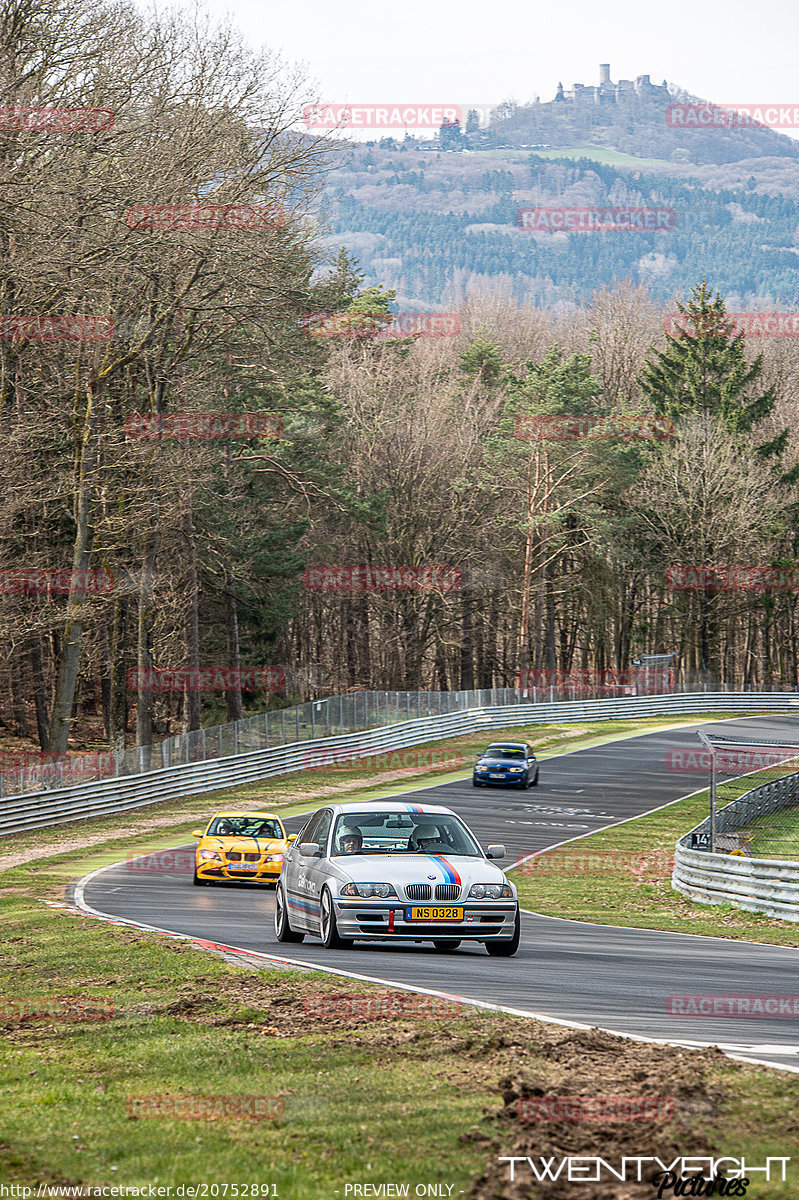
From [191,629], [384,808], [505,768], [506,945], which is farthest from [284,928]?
[191,629]

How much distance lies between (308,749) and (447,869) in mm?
34172

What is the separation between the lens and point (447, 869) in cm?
1265

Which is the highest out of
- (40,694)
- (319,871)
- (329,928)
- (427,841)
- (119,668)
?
(427,841)

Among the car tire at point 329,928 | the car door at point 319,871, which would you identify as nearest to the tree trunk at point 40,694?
the car door at point 319,871

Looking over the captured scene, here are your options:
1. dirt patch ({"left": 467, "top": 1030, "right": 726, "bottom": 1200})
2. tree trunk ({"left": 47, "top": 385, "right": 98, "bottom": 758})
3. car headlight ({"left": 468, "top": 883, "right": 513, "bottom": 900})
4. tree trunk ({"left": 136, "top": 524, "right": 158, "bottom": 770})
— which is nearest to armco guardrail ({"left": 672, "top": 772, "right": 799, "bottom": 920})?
→ car headlight ({"left": 468, "top": 883, "right": 513, "bottom": 900})

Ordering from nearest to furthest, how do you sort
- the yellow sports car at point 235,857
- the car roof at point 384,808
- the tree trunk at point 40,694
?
1. the car roof at point 384,808
2. the yellow sports car at point 235,857
3. the tree trunk at point 40,694

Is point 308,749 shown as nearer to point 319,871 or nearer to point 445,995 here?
point 319,871

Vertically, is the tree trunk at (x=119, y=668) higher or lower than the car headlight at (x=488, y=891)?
lower

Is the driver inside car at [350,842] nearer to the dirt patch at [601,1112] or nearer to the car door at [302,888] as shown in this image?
Answer: the car door at [302,888]

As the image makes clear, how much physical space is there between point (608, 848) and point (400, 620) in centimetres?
3918

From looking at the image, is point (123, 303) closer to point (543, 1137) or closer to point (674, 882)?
point (674, 882)

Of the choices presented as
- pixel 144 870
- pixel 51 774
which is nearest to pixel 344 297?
pixel 51 774

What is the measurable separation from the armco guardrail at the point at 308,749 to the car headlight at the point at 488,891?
21.7 m

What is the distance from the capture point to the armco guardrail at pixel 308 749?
33.8 m
